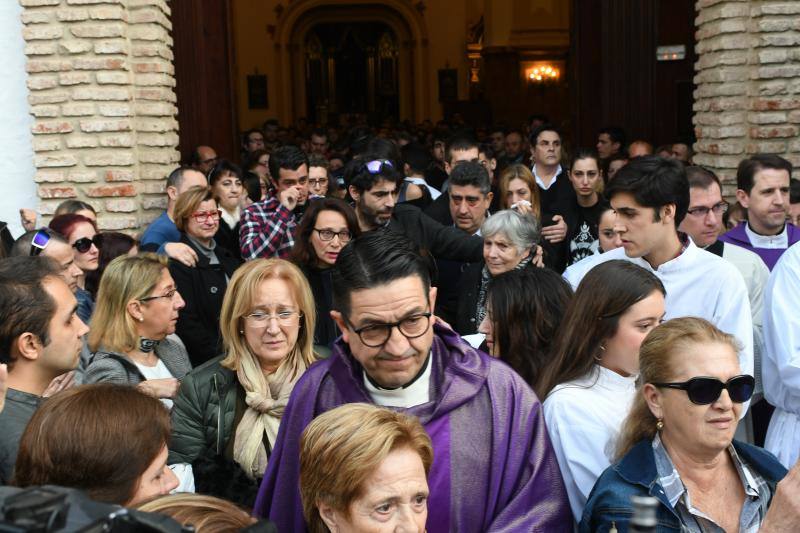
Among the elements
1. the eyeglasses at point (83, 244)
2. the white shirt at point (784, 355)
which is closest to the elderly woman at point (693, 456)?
the white shirt at point (784, 355)

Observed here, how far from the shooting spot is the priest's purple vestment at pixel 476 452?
2.54m

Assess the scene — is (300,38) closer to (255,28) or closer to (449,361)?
(255,28)

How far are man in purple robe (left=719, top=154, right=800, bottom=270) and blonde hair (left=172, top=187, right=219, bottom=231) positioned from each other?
2987 millimetres

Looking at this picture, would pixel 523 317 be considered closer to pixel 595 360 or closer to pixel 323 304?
pixel 595 360

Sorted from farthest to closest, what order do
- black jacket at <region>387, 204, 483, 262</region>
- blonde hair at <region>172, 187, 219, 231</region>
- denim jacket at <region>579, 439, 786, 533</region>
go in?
blonde hair at <region>172, 187, 219, 231</region>
black jacket at <region>387, 204, 483, 262</region>
denim jacket at <region>579, 439, 786, 533</region>

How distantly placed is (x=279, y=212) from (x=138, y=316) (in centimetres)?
206

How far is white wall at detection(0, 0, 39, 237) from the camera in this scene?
24.2 feet

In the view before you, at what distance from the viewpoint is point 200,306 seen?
17.6 ft

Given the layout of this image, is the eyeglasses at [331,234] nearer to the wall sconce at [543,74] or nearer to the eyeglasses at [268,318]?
the eyeglasses at [268,318]

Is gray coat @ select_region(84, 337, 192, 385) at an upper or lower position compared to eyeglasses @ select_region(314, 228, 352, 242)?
lower

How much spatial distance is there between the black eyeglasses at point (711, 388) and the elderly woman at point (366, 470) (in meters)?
0.71

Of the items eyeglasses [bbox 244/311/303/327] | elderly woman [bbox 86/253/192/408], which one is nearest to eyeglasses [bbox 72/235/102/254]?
elderly woman [bbox 86/253/192/408]

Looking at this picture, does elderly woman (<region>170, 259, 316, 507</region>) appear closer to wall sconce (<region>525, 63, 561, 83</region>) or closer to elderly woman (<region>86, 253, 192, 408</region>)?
elderly woman (<region>86, 253, 192, 408</region>)

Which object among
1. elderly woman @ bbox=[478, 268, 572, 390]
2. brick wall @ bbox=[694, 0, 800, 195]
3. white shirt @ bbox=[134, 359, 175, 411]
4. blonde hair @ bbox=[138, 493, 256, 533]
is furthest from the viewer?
brick wall @ bbox=[694, 0, 800, 195]
